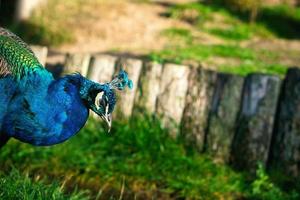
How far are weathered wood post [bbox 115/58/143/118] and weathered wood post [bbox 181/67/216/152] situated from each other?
1.58 feet

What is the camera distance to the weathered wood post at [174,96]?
5.40m

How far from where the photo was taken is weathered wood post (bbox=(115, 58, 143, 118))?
5516mm

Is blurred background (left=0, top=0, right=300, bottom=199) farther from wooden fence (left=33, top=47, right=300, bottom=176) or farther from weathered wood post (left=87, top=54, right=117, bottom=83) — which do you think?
weathered wood post (left=87, top=54, right=117, bottom=83)

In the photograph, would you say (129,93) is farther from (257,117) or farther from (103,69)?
(257,117)

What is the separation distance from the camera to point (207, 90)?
532 cm

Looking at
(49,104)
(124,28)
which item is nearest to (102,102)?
(49,104)

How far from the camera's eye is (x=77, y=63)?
18.6 feet

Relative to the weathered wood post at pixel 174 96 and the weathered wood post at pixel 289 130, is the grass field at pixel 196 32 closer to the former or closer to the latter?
the weathered wood post at pixel 174 96

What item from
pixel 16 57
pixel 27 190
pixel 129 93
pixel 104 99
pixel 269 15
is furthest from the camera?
pixel 269 15

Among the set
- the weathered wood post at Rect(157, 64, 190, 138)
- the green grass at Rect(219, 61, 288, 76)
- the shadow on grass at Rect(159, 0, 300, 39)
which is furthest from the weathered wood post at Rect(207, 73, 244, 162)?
the shadow on grass at Rect(159, 0, 300, 39)

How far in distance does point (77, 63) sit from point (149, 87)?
2.33 feet

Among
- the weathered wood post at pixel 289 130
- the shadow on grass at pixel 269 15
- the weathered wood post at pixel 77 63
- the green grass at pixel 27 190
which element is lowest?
the green grass at pixel 27 190

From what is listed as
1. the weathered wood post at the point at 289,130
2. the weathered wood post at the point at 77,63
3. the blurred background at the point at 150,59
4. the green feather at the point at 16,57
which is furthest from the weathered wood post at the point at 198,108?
the green feather at the point at 16,57

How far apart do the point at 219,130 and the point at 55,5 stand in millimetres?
6226
